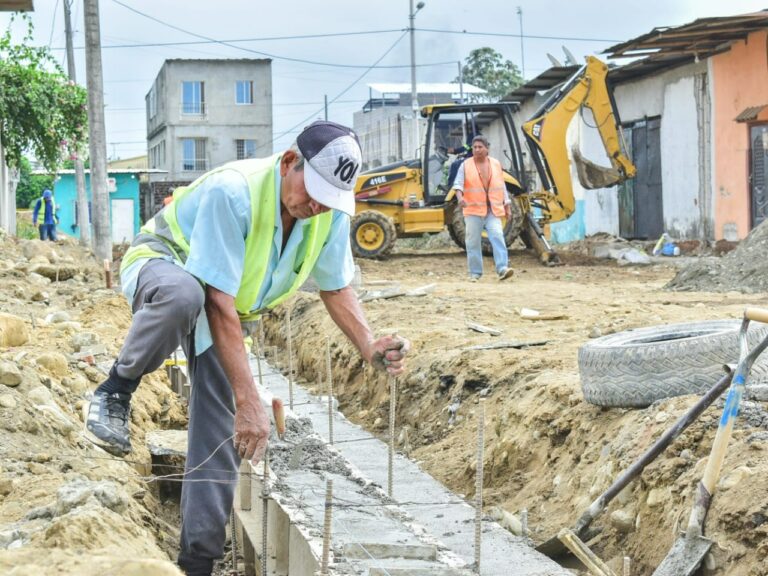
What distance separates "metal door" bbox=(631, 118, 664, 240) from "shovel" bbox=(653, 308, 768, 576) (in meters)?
18.8

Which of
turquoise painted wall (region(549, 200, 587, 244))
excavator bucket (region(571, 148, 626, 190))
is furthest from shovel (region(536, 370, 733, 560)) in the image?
turquoise painted wall (region(549, 200, 587, 244))

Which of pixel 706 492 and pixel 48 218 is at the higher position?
pixel 48 218

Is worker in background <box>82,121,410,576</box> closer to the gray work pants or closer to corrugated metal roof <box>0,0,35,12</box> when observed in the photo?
the gray work pants

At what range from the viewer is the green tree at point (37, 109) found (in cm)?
2344

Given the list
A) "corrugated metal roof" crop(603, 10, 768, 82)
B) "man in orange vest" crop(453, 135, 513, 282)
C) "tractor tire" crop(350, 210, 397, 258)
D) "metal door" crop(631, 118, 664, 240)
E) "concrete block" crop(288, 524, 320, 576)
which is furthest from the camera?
"metal door" crop(631, 118, 664, 240)

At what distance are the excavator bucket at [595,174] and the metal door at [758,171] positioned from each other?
2121mm

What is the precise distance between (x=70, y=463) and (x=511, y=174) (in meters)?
15.3

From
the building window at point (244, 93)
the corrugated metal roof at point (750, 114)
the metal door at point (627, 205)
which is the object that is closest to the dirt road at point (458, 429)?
the corrugated metal roof at point (750, 114)

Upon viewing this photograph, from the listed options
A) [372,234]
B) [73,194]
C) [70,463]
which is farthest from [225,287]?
[73,194]

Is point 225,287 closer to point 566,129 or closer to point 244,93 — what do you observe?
point 566,129

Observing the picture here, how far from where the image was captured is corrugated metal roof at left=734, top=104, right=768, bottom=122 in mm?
18797

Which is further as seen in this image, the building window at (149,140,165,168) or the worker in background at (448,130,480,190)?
the building window at (149,140,165,168)

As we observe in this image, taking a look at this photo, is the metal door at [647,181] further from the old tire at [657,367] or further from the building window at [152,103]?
the building window at [152,103]

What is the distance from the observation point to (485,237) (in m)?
20.4
